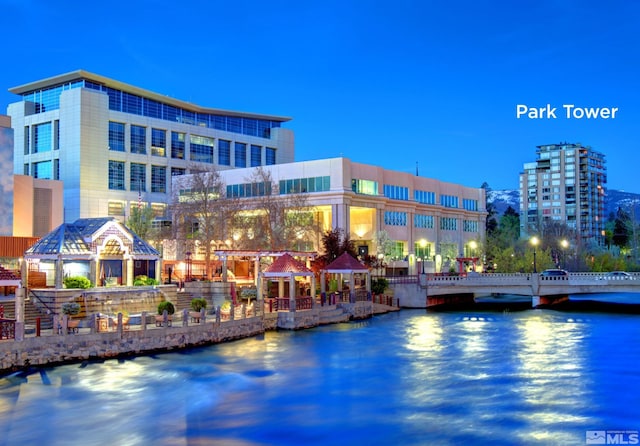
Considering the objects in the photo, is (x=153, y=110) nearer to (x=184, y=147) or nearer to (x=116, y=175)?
(x=184, y=147)

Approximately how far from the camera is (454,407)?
2662 centimetres

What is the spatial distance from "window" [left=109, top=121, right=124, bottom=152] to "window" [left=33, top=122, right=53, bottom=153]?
794 centimetres

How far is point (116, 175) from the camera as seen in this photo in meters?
94.7

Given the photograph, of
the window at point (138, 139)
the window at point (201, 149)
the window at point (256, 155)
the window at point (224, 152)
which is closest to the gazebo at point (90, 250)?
the window at point (138, 139)

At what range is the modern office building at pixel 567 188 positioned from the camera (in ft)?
608

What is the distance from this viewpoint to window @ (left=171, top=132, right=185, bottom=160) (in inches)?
4047

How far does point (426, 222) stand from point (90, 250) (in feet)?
195

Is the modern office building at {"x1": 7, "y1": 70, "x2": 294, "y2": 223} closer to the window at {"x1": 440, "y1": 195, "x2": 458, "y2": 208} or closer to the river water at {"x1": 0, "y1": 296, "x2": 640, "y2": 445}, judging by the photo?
the window at {"x1": 440, "y1": 195, "x2": 458, "y2": 208}

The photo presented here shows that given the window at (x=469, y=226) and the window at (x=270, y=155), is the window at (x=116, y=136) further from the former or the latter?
the window at (x=469, y=226)

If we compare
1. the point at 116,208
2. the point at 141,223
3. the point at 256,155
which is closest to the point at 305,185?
the point at 141,223

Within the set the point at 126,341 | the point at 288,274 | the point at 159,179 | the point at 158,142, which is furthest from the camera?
the point at 158,142

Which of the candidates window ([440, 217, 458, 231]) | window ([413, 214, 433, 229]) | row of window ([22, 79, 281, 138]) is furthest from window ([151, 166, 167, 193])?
window ([440, 217, 458, 231])

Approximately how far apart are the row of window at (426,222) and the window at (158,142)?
3484 cm

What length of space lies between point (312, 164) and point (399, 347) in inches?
1746
